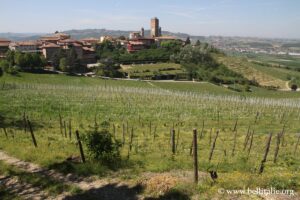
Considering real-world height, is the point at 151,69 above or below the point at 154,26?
below

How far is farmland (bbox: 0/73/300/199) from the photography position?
40.6 feet

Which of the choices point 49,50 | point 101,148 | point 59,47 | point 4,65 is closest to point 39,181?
point 101,148

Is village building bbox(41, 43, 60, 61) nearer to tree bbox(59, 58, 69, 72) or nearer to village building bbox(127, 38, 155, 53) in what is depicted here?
tree bbox(59, 58, 69, 72)

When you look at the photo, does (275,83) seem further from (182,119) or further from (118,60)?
(182,119)

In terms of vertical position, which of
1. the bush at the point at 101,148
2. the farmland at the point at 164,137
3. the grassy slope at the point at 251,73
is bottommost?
the grassy slope at the point at 251,73

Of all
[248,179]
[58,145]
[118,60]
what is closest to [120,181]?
[248,179]

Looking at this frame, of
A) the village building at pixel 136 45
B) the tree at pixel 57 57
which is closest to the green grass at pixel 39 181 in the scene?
the tree at pixel 57 57

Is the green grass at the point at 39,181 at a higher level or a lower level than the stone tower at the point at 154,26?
lower

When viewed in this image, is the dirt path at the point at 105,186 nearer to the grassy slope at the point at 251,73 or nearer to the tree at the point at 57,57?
the tree at the point at 57,57

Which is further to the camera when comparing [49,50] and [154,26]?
[154,26]

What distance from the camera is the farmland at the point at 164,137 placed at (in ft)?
40.6

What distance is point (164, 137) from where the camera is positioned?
74.9 feet

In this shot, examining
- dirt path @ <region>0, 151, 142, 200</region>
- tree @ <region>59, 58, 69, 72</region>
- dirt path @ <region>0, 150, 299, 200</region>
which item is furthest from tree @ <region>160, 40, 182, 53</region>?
dirt path @ <region>0, 150, 299, 200</region>

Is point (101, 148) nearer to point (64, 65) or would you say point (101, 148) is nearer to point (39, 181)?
point (39, 181)
